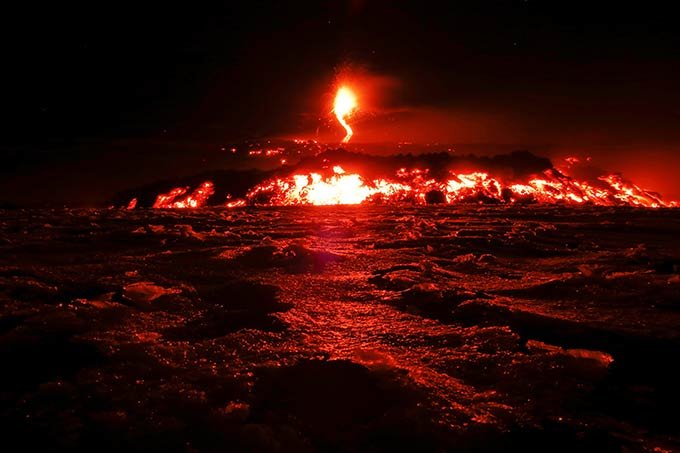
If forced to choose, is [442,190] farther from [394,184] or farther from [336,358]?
[336,358]

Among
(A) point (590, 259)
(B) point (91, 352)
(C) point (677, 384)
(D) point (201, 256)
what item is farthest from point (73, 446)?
(A) point (590, 259)

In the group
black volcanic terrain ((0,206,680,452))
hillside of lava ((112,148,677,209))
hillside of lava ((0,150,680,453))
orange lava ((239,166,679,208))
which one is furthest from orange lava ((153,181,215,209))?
black volcanic terrain ((0,206,680,452))

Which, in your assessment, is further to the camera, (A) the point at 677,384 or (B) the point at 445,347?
(B) the point at 445,347

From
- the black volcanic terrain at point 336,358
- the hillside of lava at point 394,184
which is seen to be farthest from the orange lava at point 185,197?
the black volcanic terrain at point 336,358

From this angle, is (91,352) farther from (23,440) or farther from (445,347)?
(445,347)

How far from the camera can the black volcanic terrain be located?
2527 mm

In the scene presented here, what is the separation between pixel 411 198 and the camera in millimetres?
74375

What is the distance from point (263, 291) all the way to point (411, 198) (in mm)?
70387

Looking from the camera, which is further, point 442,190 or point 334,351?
point 442,190

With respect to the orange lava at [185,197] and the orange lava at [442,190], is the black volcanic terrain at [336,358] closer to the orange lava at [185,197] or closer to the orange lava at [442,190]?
the orange lava at [442,190]

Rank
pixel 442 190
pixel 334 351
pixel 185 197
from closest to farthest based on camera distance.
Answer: pixel 334 351, pixel 442 190, pixel 185 197

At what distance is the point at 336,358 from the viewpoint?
346 centimetres

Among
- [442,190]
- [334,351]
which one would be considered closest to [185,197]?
[442,190]

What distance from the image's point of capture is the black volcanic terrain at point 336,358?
2.53 metres
